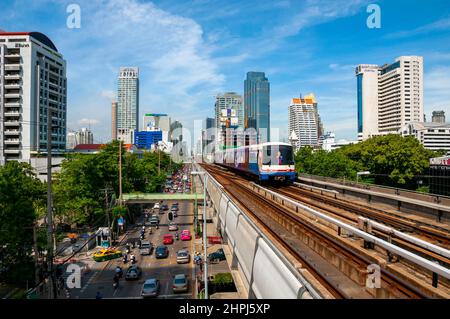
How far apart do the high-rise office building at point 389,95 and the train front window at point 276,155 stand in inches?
5562

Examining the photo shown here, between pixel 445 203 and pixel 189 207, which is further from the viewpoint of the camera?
pixel 189 207

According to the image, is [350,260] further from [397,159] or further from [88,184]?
[397,159]

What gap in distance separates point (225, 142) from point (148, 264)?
156103 millimetres

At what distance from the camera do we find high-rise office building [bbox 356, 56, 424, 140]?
152 meters

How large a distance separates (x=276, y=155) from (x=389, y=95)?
157819 millimetres

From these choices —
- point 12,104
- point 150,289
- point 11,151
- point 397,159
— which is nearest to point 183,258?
point 150,289

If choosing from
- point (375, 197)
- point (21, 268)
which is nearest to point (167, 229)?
point (21, 268)

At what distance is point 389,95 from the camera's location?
162375 millimetres

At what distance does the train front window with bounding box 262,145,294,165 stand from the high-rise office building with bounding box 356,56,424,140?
141 metres

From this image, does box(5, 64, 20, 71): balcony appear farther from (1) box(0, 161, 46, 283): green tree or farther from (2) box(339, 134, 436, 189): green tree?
(2) box(339, 134, 436, 189): green tree

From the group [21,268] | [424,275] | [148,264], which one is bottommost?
[148,264]
